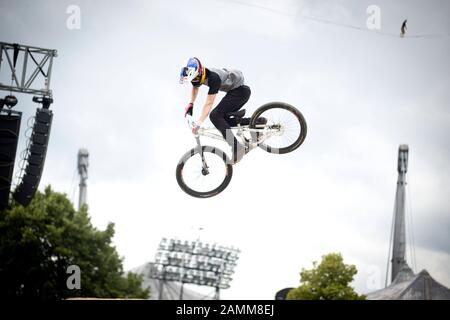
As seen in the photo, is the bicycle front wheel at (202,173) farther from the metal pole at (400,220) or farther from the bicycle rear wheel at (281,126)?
the metal pole at (400,220)

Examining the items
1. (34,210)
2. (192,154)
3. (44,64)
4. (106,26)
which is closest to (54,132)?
(44,64)

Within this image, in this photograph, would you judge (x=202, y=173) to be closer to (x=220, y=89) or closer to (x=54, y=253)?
(x=220, y=89)

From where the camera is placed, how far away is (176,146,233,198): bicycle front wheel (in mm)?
9914

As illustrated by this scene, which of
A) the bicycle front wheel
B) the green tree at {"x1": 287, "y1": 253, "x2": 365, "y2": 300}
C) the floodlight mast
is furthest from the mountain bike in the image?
the green tree at {"x1": 287, "y1": 253, "x2": 365, "y2": 300}

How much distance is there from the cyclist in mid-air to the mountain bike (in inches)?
4.2

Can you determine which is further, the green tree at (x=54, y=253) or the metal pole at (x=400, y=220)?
the green tree at (x=54, y=253)

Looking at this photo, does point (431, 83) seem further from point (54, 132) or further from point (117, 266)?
point (117, 266)

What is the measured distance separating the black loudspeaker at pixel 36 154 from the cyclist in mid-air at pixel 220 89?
7.74 meters

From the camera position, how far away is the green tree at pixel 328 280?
30406 mm

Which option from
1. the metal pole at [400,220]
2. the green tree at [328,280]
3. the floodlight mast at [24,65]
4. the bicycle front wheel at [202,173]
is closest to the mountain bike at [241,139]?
the bicycle front wheel at [202,173]

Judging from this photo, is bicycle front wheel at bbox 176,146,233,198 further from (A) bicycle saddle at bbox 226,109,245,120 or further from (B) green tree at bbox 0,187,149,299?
(B) green tree at bbox 0,187,149,299

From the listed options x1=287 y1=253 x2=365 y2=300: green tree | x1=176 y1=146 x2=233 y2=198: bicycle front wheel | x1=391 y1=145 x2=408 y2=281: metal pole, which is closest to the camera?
x1=176 y1=146 x2=233 y2=198: bicycle front wheel

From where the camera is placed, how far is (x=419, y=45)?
15.0 m

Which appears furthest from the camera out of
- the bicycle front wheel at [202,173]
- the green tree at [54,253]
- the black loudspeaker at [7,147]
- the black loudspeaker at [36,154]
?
the green tree at [54,253]
